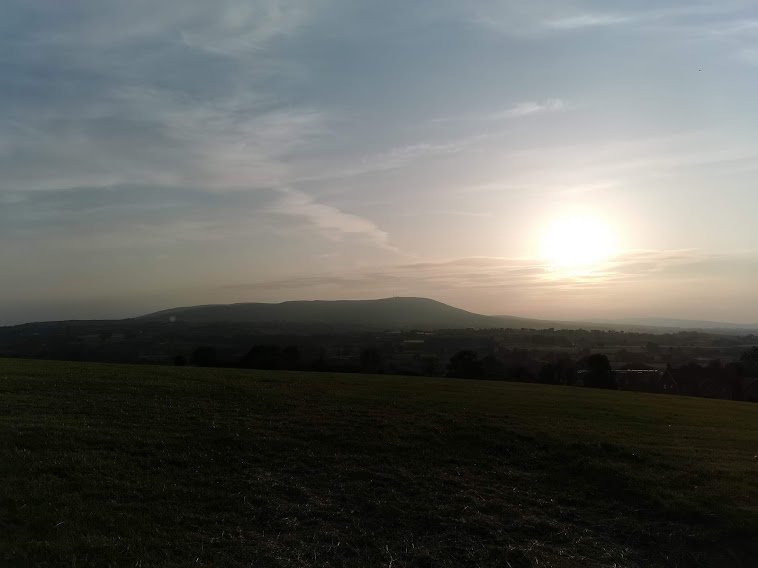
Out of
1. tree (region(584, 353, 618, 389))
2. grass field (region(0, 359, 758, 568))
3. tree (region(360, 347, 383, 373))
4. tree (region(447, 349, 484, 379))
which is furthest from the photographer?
tree (region(447, 349, 484, 379))

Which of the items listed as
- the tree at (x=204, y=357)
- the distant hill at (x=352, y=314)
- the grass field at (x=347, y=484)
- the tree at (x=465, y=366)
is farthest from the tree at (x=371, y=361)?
the distant hill at (x=352, y=314)

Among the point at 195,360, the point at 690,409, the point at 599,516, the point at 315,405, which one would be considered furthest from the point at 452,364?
the point at 599,516

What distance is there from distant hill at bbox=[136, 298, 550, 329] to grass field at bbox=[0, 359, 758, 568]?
123 metres

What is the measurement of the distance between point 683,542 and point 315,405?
35.9 feet

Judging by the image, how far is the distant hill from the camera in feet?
480

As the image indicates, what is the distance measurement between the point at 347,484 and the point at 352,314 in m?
156

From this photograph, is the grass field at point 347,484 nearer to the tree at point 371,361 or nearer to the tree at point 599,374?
the tree at point 371,361

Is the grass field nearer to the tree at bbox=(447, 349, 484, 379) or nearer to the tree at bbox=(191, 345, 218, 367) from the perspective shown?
the tree at bbox=(191, 345, 218, 367)

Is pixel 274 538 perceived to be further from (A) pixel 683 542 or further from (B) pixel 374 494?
(A) pixel 683 542

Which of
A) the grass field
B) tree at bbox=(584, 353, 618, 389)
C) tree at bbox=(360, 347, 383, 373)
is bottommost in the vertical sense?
tree at bbox=(584, 353, 618, 389)

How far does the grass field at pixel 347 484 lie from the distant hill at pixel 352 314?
123m

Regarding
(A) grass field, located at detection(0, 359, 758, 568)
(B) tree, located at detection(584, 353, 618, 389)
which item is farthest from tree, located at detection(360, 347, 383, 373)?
(A) grass field, located at detection(0, 359, 758, 568)

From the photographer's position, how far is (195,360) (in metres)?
45.8

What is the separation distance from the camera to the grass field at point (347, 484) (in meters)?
8.31
